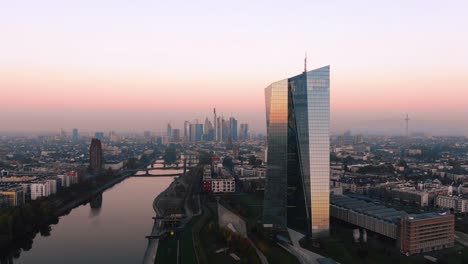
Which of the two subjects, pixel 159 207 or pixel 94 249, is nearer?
pixel 94 249

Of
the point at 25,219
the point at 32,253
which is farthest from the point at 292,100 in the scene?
the point at 25,219

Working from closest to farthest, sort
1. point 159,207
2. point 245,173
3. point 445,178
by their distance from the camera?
point 159,207 → point 445,178 → point 245,173

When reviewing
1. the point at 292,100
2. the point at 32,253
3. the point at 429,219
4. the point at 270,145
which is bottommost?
the point at 32,253

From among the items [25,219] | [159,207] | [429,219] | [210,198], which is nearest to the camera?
[429,219]

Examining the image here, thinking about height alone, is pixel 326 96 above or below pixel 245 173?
above

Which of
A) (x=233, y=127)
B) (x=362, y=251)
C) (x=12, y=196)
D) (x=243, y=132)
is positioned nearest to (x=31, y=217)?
(x=12, y=196)

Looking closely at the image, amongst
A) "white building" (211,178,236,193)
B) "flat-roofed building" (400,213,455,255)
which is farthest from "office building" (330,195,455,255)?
"white building" (211,178,236,193)

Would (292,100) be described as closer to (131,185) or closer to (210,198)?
(210,198)

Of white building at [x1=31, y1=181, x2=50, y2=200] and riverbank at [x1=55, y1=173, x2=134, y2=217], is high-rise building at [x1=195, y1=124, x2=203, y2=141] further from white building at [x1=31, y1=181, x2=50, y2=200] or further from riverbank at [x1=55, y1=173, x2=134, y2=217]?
white building at [x1=31, y1=181, x2=50, y2=200]
